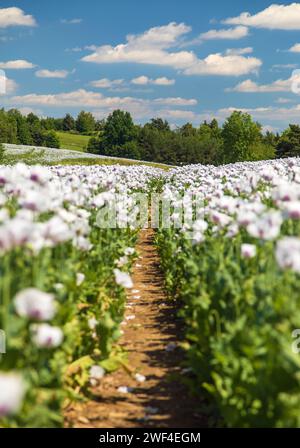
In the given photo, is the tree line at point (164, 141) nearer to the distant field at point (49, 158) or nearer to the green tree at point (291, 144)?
the green tree at point (291, 144)

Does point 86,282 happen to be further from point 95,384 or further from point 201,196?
point 201,196

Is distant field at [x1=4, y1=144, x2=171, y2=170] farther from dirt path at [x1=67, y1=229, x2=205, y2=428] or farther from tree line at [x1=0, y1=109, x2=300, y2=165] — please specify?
tree line at [x1=0, y1=109, x2=300, y2=165]

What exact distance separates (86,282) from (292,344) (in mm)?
2787

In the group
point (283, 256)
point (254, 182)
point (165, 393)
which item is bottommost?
point (165, 393)

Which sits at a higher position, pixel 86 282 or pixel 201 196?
pixel 201 196

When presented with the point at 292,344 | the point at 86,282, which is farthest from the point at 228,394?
→ the point at 86,282

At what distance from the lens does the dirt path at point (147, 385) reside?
5.14 m

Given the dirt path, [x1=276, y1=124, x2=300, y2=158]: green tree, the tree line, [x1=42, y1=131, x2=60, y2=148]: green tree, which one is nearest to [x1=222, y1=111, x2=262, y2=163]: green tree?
the tree line

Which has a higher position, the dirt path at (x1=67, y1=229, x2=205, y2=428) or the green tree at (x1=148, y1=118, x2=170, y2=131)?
the green tree at (x1=148, y1=118, x2=170, y2=131)

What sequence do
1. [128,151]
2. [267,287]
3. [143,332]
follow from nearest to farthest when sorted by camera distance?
[267,287], [143,332], [128,151]

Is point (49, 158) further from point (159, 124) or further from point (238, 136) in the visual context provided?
point (159, 124)

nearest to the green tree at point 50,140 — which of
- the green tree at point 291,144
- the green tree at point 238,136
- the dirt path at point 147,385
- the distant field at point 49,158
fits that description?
the green tree at point 238,136

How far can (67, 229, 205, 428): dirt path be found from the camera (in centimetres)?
514
